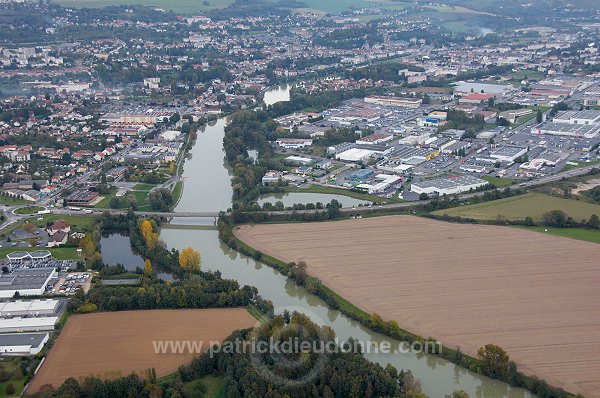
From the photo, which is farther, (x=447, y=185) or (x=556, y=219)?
(x=447, y=185)

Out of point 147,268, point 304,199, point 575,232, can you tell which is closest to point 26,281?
point 147,268

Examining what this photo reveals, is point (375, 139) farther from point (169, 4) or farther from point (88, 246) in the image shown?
point (169, 4)

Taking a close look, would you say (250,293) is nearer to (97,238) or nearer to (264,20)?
(97,238)

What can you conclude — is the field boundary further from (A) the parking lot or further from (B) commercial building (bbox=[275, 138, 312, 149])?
(B) commercial building (bbox=[275, 138, 312, 149])

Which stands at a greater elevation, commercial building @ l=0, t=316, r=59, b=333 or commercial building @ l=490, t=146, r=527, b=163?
commercial building @ l=490, t=146, r=527, b=163

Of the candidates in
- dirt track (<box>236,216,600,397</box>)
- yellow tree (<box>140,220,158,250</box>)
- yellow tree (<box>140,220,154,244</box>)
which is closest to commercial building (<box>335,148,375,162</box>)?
dirt track (<box>236,216,600,397</box>)

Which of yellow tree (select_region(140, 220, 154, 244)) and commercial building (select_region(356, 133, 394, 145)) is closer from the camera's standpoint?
yellow tree (select_region(140, 220, 154, 244))

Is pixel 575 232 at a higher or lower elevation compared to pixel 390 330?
higher
